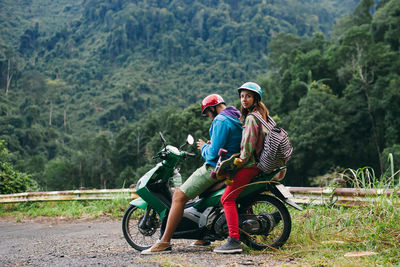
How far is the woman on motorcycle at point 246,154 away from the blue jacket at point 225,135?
4.6 inches

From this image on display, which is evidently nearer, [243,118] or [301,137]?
[243,118]

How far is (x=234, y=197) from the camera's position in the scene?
422 centimetres

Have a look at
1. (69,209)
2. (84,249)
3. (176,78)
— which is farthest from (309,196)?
(176,78)

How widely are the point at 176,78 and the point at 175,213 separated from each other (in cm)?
11575

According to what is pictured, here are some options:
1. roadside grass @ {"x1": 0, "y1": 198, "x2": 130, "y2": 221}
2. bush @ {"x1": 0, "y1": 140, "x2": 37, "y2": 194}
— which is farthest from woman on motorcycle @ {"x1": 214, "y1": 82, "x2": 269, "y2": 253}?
bush @ {"x1": 0, "y1": 140, "x2": 37, "y2": 194}

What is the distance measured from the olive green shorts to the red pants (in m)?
0.23

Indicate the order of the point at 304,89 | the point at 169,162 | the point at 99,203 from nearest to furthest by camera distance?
the point at 169,162 < the point at 99,203 < the point at 304,89

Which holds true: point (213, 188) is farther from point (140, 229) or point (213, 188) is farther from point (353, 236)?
point (353, 236)

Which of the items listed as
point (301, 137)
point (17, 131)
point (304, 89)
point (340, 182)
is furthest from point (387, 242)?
point (17, 131)

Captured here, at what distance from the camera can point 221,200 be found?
4.25 metres

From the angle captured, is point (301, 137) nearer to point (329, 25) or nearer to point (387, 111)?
point (387, 111)

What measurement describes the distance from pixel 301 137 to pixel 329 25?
11776 cm

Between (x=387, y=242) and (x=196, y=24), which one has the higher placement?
(x=196, y=24)

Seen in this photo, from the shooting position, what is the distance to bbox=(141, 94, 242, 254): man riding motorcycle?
4227 mm
